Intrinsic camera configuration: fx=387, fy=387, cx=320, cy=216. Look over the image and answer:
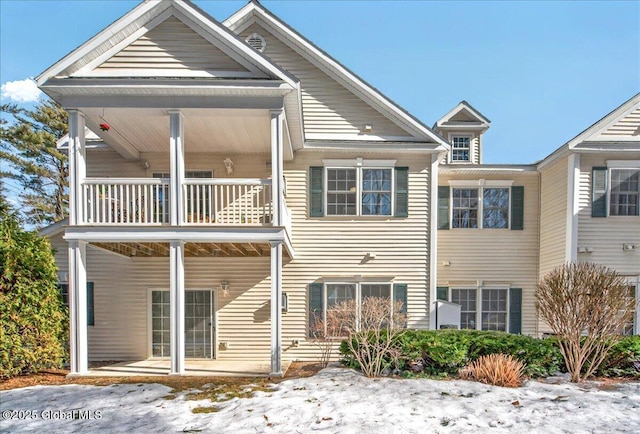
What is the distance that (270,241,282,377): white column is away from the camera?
25.2 feet

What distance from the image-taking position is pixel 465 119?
44.6ft

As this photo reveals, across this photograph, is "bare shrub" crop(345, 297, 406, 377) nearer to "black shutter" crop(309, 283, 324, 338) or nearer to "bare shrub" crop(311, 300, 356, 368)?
"bare shrub" crop(311, 300, 356, 368)

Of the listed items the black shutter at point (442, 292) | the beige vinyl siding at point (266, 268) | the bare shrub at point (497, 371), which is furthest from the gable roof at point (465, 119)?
the bare shrub at point (497, 371)

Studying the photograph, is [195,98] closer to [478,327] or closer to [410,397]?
[410,397]

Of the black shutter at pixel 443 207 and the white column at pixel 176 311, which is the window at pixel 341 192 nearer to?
the black shutter at pixel 443 207

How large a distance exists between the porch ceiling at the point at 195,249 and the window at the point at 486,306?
5470 millimetres

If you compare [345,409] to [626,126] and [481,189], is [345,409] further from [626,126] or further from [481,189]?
[626,126]

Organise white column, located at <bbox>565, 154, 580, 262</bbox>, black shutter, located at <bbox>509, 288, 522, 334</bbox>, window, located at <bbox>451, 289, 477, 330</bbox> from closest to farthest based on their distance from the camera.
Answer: white column, located at <bbox>565, 154, 580, 262</bbox> < black shutter, located at <bbox>509, 288, 522, 334</bbox> < window, located at <bbox>451, 289, 477, 330</bbox>

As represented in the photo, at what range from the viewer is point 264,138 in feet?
30.6

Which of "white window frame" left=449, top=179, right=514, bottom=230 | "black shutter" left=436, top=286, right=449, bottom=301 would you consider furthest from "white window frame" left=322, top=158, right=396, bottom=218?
"black shutter" left=436, top=286, right=449, bottom=301

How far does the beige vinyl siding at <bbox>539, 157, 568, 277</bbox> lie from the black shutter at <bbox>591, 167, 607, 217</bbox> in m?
0.73

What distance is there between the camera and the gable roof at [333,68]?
401 inches


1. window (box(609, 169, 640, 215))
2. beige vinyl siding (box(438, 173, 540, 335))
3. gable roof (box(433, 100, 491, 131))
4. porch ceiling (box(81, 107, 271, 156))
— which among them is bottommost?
beige vinyl siding (box(438, 173, 540, 335))

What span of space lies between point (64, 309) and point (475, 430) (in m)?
8.37
